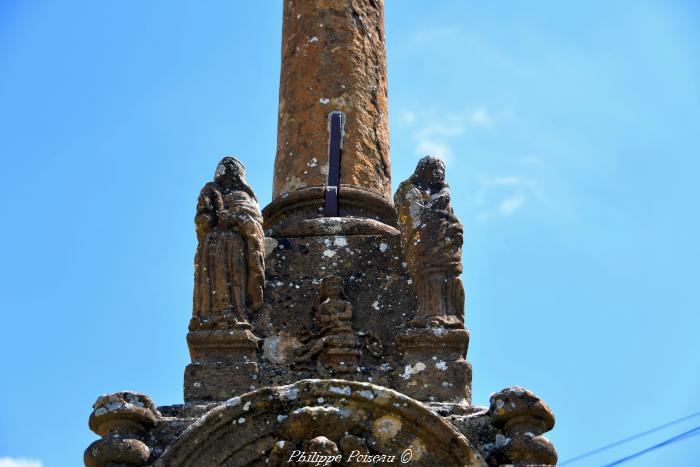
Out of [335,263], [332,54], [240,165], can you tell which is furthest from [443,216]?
[332,54]

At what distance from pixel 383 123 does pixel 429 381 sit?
2.68 metres

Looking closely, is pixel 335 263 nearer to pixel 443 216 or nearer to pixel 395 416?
pixel 443 216

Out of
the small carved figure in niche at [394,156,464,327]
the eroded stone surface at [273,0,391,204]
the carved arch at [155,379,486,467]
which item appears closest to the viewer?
the carved arch at [155,379,486,467]

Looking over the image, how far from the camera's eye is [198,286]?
760 centimetres

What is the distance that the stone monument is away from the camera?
6746mm

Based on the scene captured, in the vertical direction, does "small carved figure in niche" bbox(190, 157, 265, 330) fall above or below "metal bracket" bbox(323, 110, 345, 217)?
below

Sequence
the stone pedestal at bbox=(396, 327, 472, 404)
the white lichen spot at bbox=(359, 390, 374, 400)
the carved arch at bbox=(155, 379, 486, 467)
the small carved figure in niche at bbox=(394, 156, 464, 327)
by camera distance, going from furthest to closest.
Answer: the small carved figure in niche at bbox=(394, 156, 464, 327)
the stone pedestal at bbox=(396, 327, 472, 404)
the white lichen spot at bbox=(359, 390, 374, 400)
the carved arch at bbox=(155, 379, 486, 467)

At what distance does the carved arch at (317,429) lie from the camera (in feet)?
22.1

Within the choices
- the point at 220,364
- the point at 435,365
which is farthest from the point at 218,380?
the point at 435,365

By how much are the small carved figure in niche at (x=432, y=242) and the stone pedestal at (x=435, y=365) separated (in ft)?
0.32

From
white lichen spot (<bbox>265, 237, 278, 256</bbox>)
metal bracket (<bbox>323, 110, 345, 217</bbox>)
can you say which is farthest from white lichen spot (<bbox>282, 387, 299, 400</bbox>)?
metal bracket (<bbox>323, 110, 345, 217</bbox>)

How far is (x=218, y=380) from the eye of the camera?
7258 millimetres

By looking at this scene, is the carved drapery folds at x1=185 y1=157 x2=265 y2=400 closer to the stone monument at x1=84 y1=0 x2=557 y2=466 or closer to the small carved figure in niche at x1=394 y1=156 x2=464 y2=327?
the stone monument at x1=84 y1=0 x2=557 y2=466

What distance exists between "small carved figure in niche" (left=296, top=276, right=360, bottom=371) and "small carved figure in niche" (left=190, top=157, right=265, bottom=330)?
14.6 inches
